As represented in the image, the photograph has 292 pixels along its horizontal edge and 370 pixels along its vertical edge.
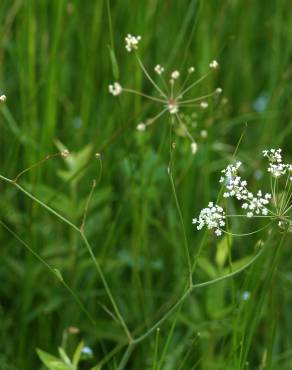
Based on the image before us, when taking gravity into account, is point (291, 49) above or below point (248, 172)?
above

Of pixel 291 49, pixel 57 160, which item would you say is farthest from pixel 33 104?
pixel 291 49

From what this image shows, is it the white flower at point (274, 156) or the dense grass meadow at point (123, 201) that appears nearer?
the white flower at point (274, 156)

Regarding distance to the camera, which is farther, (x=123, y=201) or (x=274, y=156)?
(x=123, y=201)

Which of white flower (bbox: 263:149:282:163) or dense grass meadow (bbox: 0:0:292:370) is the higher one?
dense grass meadow (bbox: 0:0:292:370)

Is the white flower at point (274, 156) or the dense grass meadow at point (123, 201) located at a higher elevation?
the dense grass meadow at point (123, 201)

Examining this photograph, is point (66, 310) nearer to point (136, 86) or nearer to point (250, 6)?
point (136, 86)

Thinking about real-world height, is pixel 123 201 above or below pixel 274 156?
above

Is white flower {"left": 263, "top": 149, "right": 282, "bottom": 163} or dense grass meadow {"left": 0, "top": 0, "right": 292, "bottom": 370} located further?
dense grass meadow {"left": 0, "top": 0, "right": 292, "bottom": 370}

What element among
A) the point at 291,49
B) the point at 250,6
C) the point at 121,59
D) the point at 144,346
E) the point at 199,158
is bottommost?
the point at 144,346
